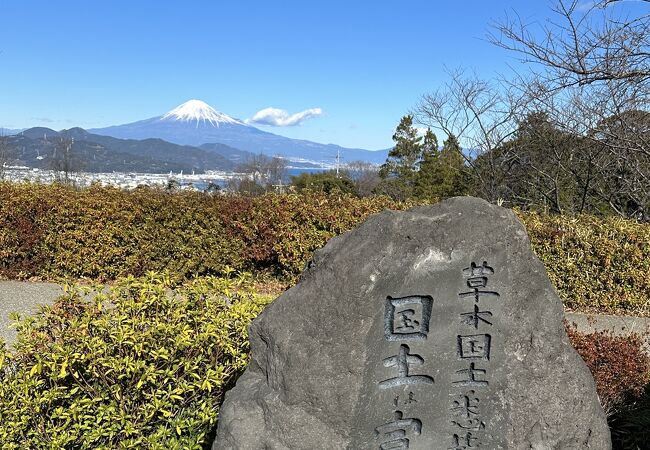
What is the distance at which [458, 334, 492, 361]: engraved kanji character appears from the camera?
2705mm

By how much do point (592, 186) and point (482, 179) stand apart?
9.28ft

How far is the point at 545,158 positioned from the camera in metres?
13.4

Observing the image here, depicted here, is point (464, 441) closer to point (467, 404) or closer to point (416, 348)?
point (467, 404)

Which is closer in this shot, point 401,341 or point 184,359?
point 401,341

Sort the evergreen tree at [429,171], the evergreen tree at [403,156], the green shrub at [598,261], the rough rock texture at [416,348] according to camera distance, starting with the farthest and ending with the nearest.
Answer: the evergreen tree at [403,156]
the evergreen tree at [429,171]
the green shrub at [598,261]
the rough rock texture at [416,348]

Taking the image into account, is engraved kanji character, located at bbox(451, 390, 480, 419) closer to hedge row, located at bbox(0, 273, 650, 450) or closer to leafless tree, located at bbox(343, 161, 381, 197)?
hedge row, located at bbox(0, 273, 650, 450)

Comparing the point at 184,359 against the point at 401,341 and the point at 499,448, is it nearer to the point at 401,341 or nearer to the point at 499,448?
the point at 401,341

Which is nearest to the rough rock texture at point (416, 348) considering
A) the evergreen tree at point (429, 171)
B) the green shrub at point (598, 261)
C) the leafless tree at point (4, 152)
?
the green shrub at point (598, 261)

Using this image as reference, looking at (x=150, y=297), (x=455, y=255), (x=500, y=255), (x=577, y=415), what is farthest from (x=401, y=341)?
(x=150, y=297)

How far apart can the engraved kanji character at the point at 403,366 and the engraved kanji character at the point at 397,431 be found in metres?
0.17

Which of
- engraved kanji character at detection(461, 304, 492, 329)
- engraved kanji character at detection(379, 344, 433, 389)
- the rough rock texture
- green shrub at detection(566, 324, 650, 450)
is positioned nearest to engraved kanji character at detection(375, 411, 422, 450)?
the rough rock texture

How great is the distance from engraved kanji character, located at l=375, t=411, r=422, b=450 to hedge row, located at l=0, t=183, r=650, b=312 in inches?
227

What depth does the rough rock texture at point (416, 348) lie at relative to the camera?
2650 millimetres

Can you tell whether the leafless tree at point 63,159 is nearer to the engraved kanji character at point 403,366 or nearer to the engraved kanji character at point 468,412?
the engraved kanji character at point 403,366
